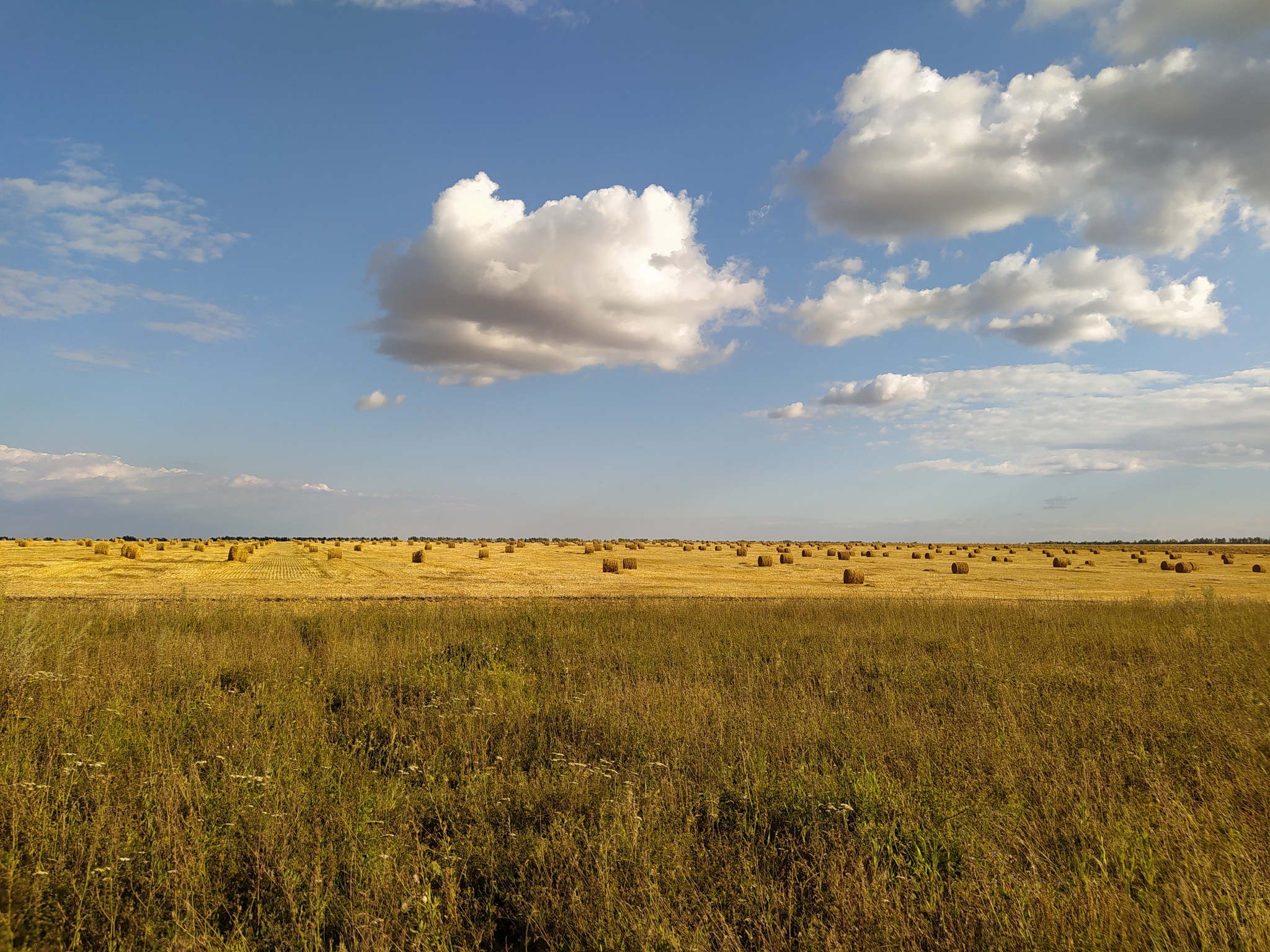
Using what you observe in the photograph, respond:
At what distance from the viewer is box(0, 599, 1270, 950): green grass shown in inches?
146

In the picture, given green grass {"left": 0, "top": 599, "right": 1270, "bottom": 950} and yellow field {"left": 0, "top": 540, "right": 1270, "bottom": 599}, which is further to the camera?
yellow field {"left": 0, "top": 540, "right": 1270, "bottom": 599}

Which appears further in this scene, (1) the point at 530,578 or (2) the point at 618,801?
(1) the point at 530,578

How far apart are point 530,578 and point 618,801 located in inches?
1000

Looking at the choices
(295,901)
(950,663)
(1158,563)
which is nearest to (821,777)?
(295,901)

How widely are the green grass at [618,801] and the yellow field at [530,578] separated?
509 inches

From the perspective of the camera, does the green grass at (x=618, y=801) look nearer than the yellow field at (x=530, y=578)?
Yes

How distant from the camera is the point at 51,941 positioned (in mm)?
3555

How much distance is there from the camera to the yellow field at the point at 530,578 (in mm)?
23188

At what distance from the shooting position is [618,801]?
489 centimetres

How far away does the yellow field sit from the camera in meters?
23.2

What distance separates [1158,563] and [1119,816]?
204ft

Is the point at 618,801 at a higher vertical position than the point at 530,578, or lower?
higher

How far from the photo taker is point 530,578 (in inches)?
1172

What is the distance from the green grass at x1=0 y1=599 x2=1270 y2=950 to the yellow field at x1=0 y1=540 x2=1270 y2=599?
12.9 meters
